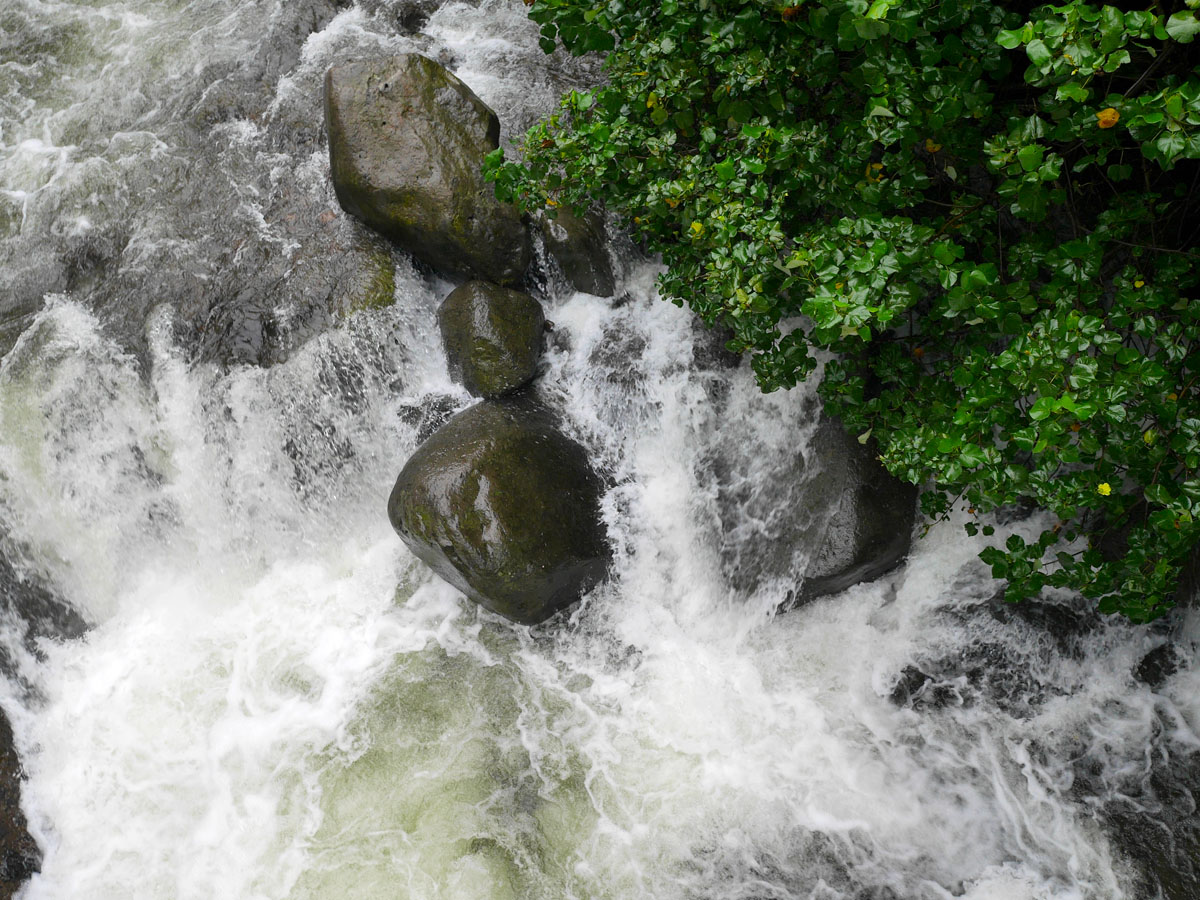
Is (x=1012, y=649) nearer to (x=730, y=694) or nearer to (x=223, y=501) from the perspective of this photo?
(x=730, y=694)

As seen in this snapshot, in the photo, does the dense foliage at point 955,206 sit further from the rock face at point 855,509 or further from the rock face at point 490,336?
the rock face at point 490,336

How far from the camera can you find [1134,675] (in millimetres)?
5035

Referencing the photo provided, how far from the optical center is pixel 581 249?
5895 millimetres

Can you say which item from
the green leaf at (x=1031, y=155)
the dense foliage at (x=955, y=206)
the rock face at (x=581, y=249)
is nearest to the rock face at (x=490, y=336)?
the rock face at (x=581, y=249)

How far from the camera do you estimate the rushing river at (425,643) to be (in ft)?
16.4

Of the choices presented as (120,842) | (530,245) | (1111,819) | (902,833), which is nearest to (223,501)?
(120,842)

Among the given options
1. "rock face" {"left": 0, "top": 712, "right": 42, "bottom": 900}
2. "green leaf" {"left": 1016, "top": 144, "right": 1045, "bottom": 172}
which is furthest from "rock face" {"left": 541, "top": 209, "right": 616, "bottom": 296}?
"rock face" {"left": 0, "top": 712, "right": 42, "bottom": 900}

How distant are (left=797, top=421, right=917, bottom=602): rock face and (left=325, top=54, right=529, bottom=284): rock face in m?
2.57

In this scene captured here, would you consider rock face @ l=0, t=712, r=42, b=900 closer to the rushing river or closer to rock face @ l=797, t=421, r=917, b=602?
the rushing river

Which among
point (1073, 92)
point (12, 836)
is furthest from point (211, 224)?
point (1073, 92)

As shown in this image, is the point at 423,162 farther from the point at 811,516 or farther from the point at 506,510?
the point at 811,516

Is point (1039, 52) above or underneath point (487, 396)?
above

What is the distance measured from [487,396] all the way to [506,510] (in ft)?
3.22

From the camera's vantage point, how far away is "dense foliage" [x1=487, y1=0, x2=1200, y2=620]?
3.00 meters
